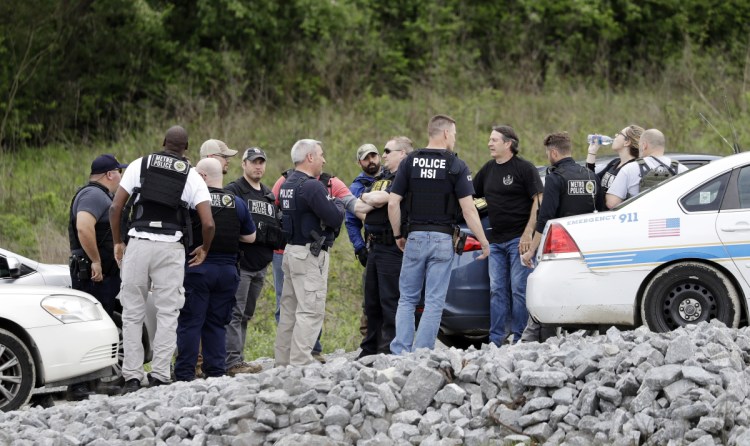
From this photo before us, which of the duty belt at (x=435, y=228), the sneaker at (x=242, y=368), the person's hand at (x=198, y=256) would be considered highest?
the duty belt at (x=435, y=228)

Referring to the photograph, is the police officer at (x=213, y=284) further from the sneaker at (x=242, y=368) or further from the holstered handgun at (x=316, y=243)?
the holstered handgun at (x=316, y=243)

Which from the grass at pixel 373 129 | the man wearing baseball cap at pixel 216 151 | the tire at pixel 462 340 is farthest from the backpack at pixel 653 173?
the grass at pixel 373 129

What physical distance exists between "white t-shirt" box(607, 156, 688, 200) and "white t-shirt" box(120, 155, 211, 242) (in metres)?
3.49

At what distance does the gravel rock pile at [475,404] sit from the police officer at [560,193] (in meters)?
2.23

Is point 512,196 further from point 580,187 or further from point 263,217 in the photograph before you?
point 263,217

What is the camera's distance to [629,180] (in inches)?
386

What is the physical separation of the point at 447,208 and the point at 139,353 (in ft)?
8.57

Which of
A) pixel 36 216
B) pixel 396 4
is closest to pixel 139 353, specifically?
pixel 36 216

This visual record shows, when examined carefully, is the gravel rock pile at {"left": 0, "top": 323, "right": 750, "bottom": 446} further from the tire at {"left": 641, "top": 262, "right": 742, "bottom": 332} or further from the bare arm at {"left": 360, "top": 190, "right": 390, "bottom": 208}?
the bare arm at {"left": 360, "top": 190, "right": 390, "bottom": 208}

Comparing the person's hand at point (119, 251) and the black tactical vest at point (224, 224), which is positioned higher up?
the black tactical vest at point (224, 224)

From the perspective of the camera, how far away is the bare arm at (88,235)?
9477 mm

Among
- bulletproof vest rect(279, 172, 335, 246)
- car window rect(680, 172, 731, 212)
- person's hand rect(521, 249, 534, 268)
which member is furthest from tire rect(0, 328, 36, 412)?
car window rect(680, 172, 731, 212)

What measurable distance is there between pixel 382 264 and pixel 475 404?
2802mm

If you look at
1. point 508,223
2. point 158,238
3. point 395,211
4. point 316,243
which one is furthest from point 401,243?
point 158,238
